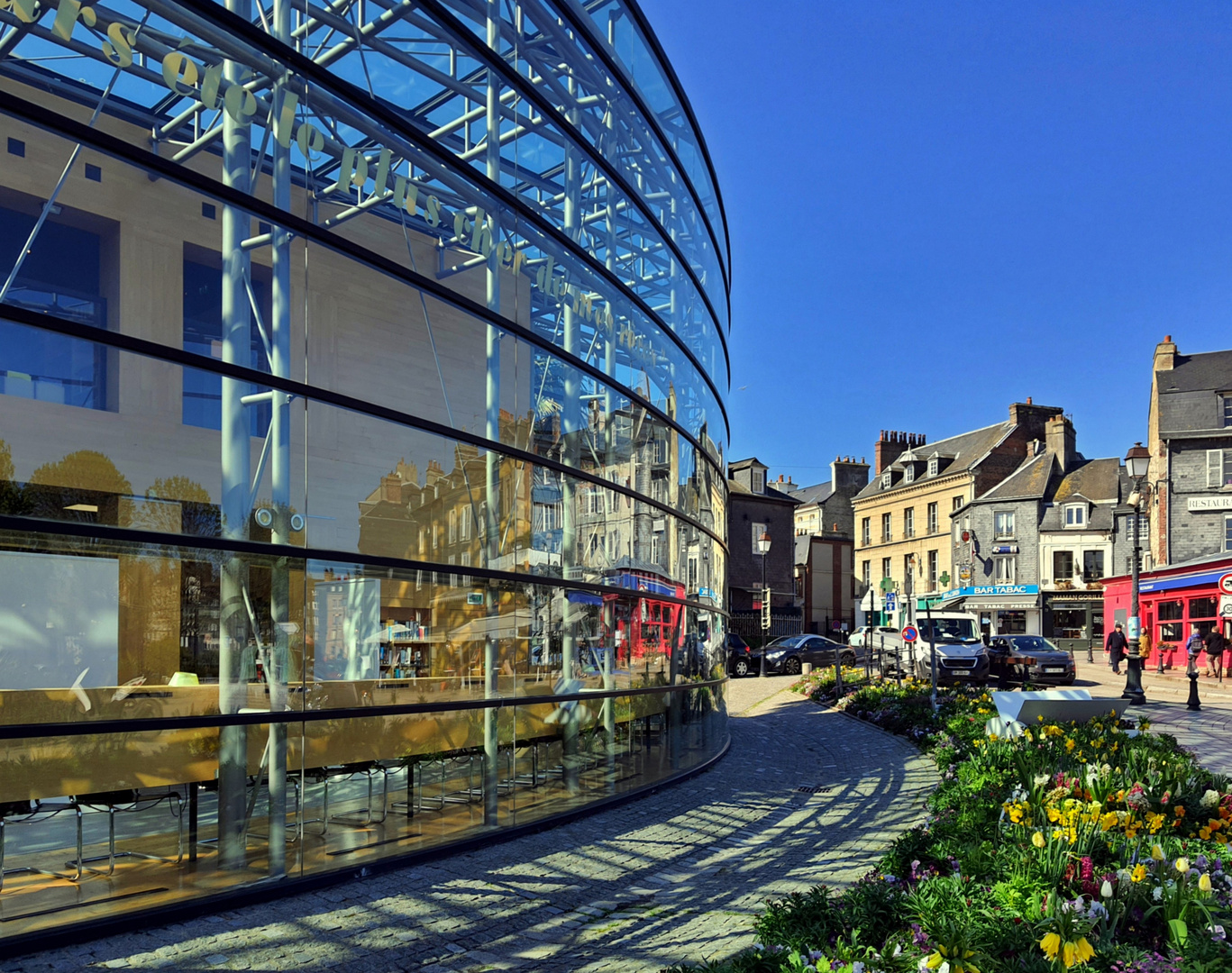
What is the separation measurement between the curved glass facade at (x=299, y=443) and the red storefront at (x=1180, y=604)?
3191cm

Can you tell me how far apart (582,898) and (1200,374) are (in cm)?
4781

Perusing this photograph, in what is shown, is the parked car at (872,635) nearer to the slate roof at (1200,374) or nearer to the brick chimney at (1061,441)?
the slate roof at (1200,374)

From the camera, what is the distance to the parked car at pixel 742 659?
36969 mm

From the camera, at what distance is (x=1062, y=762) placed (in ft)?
29.3

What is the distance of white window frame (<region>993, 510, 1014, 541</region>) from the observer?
58.0 metres

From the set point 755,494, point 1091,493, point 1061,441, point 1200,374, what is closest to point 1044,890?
point 1200,374

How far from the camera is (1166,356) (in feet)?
155

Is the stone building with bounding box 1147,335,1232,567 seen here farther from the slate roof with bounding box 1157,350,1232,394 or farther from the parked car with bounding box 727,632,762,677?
the parked car with bounding box 727,632,762,677

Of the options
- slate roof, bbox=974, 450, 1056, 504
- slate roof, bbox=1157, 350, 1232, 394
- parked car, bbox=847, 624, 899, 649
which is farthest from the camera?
slate roof, bbox=974, 450, 1056, 504

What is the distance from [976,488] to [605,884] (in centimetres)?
5705

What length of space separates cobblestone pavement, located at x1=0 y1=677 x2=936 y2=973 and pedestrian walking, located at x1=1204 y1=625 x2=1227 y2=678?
26.3m

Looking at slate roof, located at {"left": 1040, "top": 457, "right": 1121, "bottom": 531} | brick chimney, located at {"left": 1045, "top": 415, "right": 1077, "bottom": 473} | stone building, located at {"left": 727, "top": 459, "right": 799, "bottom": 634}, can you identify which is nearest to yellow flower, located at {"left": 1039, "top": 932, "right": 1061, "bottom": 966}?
stone building, located at {"left": 727, "top": 459, "right": 799, "bottom": 634}

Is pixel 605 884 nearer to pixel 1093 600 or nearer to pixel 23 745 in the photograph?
pixel 23 745

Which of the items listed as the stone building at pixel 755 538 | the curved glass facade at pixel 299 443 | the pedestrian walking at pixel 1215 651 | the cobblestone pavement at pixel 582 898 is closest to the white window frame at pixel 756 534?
the stone building at pixel 755 538
